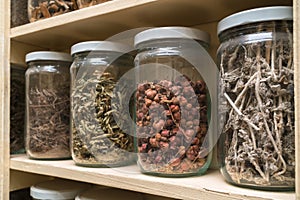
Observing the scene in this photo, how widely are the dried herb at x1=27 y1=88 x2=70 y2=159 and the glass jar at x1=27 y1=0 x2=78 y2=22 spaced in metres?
0.19

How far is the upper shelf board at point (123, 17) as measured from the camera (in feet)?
2.11

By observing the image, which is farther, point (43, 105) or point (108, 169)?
point (43, 105)

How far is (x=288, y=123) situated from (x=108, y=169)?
38 cm

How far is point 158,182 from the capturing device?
575 mm

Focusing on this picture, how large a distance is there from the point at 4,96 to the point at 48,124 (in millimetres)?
152

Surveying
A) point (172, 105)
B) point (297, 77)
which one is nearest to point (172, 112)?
point (172, 105)

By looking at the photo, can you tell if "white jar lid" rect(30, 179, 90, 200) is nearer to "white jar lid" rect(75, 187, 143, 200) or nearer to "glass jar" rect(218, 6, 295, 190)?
"white jar lid" rect(75, 187, 143, 200)

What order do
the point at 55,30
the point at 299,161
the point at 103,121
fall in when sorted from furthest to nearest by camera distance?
the point at 55,30
the point at 103,121
the point at 299,161

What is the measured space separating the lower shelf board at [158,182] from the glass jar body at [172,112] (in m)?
0.03

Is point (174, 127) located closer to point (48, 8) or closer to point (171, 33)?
point (171, 33)

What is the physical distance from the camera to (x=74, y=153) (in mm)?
744

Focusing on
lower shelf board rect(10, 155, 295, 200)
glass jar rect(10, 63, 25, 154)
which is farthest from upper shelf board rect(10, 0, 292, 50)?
lower shelf board rect(10, 155, 295, 200)

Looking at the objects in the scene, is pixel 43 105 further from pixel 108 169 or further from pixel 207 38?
pixel 207 38

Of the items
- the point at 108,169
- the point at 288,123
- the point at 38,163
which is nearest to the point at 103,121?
the point at 108,169
